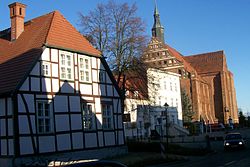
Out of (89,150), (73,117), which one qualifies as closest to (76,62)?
(73,117)

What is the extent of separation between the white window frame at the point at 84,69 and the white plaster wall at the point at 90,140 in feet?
12.9

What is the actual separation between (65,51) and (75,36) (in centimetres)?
245

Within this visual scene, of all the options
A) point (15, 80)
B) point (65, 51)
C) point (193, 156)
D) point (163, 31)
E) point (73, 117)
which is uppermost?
point (163, 31)

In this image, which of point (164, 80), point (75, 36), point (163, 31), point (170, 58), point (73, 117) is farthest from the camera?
point (163, 31)

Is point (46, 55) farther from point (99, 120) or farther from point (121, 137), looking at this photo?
point (121, 137)

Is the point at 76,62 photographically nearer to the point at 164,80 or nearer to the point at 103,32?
the point at 103,32

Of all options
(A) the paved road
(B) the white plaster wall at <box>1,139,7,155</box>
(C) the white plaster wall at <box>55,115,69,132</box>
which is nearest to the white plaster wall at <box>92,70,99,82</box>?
(C) the white plaster wall at <box>55,115,69,132</box>

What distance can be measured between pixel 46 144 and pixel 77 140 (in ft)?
8.87

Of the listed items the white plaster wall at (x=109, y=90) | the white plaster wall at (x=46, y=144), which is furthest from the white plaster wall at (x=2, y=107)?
the white plaster wall at (x=109, y=90)

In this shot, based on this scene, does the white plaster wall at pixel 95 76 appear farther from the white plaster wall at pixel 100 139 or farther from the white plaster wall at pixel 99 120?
the white plaster wall at pixel 100 139

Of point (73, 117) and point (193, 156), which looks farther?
point (193, 156)

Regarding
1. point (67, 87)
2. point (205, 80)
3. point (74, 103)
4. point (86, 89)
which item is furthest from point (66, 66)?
point (205, 80)

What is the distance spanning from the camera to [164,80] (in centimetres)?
6384

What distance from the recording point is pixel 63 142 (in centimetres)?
2489
